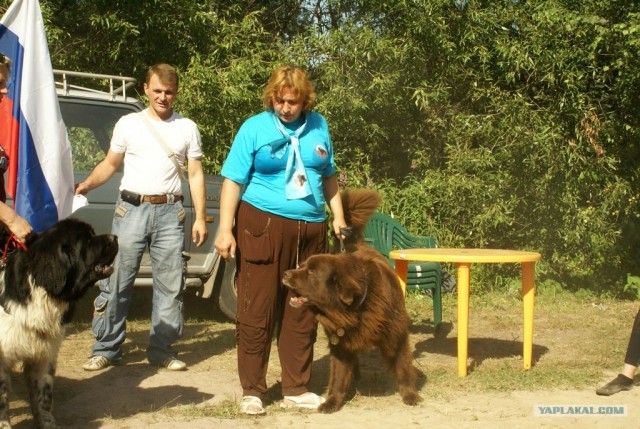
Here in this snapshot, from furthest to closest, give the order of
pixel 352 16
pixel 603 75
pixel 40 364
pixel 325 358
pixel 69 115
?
pixel 352 16 < pixel 603 75 < pixel 69 115 < pixel 325 358 < pixel 40 364

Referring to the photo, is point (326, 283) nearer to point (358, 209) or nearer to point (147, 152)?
point (358, 209)

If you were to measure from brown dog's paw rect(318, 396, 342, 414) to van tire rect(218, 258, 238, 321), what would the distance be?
279 cm

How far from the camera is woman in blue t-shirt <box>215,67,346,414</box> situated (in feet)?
16.6

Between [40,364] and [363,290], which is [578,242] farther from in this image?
[40,364]

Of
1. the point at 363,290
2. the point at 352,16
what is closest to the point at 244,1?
the point at 352,16

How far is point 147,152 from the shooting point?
19.3 ft

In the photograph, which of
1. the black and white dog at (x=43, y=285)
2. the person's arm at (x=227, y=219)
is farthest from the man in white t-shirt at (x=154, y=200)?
the black and white dog at (x=43, y=285)

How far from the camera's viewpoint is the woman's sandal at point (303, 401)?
5281 millimetres

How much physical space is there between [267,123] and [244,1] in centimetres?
642

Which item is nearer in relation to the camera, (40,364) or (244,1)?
(40,364)

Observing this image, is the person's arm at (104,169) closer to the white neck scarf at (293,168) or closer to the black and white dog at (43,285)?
the black and white dog at (43,285)

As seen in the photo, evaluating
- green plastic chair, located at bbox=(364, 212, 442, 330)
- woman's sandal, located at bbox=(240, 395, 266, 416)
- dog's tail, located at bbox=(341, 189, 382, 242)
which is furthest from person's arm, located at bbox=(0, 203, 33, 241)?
green plastic chair, located at bbox=(364, 212, 442, 330)

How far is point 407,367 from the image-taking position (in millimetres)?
5418

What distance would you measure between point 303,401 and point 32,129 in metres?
2.36
